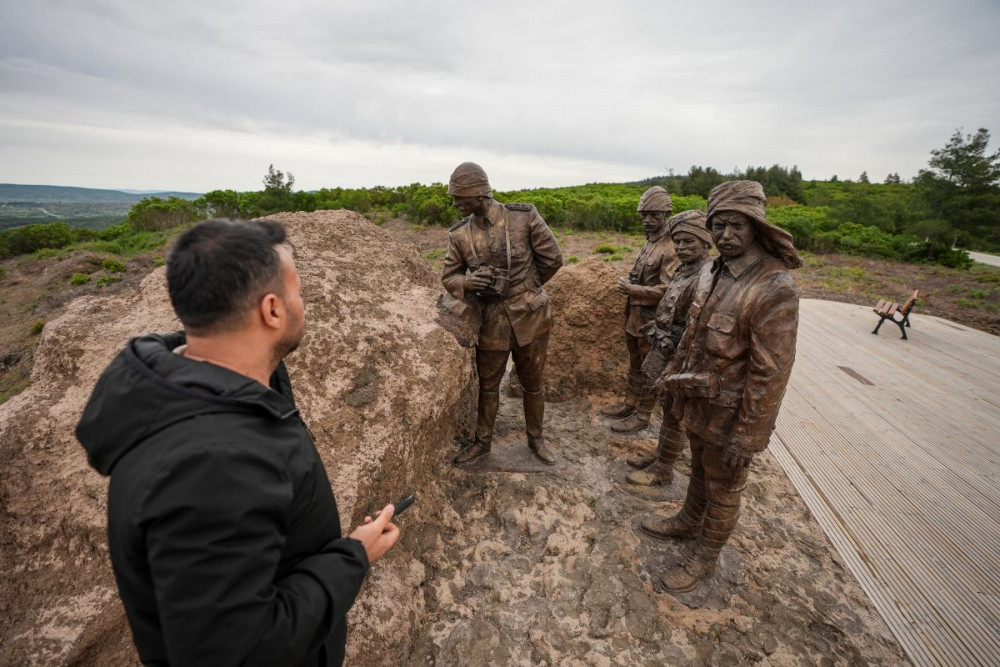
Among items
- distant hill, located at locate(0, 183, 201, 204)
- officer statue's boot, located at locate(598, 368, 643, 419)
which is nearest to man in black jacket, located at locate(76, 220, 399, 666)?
officer statue's boot, located at locate(598, 368, 643, 419)

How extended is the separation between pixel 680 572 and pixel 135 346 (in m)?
3.43

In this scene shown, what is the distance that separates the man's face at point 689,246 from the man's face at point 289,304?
3.71 meters

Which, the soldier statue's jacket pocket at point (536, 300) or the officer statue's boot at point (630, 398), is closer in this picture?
the soldier statue's jacket pocket at point (536, 300)

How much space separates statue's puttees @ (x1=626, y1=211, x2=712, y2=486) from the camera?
4.11 metres

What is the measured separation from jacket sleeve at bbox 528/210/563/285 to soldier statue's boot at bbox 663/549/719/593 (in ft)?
8.27

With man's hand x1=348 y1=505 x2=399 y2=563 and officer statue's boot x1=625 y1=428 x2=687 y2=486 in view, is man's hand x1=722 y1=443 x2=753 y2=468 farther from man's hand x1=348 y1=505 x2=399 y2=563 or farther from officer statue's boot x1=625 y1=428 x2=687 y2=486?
man's hand x1=348 y1=505 x2=399 y2=563

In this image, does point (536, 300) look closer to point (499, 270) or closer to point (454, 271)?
point (499, 270)

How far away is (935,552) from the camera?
3488 millimetres

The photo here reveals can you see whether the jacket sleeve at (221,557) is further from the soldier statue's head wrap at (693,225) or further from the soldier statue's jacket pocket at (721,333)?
the soldier statue's head wrap at (693,225)

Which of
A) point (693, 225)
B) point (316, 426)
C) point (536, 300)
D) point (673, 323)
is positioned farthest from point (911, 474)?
point (316, 426)

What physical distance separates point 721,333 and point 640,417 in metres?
2.63

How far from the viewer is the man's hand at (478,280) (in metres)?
3.75

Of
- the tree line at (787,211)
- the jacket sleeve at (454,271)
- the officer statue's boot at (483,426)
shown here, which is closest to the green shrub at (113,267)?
the tree line at (787,211)

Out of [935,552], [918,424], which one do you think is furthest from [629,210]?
[935,552]
